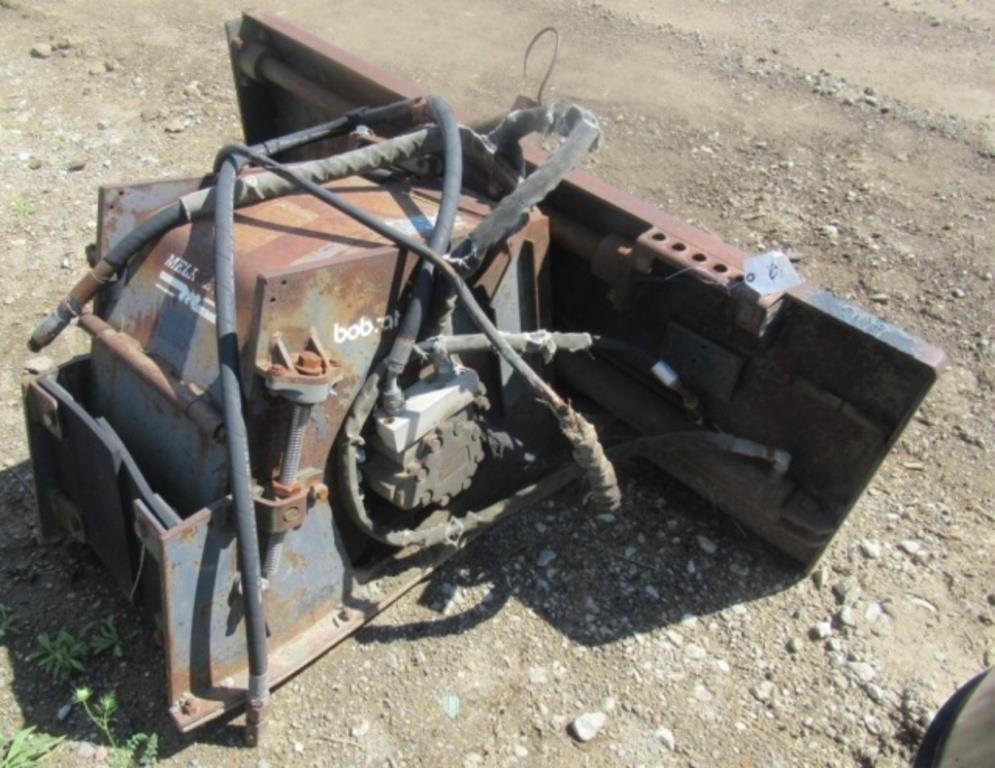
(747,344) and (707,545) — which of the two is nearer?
(747,344)

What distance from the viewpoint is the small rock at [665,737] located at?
2473 millimetres

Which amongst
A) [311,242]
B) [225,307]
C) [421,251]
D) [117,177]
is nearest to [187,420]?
[225,307]

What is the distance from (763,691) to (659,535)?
1.95 feet

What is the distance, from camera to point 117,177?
479 cm

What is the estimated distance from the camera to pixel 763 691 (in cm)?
261

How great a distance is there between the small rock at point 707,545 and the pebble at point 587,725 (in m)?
0.69

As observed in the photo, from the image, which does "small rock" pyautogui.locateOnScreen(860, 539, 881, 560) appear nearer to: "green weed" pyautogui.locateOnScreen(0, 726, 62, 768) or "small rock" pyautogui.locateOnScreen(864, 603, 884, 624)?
"small rock" pyautogui.locateOnScreen(864, 603, 884, 624)

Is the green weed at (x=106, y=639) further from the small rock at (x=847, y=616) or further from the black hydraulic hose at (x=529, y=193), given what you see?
the small rock at (x=847, y=616)

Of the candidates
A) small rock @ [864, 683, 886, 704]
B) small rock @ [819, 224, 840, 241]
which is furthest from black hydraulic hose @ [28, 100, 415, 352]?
small rock @ [819, 224, 840, 241]

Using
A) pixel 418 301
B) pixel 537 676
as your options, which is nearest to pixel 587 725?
pixel 537 676

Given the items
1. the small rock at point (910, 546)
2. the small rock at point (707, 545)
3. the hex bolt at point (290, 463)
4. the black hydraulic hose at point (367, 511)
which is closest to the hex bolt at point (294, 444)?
the hex bolt at point (290, 463)

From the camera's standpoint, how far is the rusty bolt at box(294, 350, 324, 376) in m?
2.04

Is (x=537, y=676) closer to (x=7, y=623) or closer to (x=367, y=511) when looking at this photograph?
(x=367, y=511)

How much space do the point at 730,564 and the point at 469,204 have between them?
4.60ft
